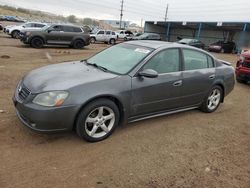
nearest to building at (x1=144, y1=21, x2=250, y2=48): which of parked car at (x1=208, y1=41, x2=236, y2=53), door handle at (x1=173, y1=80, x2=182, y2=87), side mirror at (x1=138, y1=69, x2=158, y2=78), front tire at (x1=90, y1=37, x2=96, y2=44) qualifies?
parked car at (x1=208, y1=41, x2=236, y2=53)

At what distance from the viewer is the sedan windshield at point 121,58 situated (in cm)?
434

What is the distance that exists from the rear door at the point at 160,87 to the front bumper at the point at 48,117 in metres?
1.13

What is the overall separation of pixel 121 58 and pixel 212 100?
8.26 feet

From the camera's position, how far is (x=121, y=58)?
182 inches

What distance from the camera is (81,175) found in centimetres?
312

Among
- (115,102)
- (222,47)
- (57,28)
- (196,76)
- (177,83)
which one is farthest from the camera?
(222,47)

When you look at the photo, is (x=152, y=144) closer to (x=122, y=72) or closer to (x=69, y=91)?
(x=122, y=72)

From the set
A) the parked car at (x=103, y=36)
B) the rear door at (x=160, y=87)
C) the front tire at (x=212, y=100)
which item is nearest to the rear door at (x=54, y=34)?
the parked car at (x=103, y=36)

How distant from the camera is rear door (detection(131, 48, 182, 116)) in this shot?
424 cm

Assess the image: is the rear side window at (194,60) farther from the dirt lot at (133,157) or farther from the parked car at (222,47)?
the parked car at (222,47)

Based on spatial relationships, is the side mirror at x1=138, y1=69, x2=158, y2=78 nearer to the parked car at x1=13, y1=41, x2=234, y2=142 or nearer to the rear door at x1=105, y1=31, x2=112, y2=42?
the parked car at x1=13, y1=41, x2=234, y2=142

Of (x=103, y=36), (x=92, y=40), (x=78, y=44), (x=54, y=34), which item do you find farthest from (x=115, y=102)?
(x=103, y=36)

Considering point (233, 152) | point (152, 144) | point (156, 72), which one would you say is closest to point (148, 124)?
point (152, 144)

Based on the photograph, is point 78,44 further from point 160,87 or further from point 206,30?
point 206,30
